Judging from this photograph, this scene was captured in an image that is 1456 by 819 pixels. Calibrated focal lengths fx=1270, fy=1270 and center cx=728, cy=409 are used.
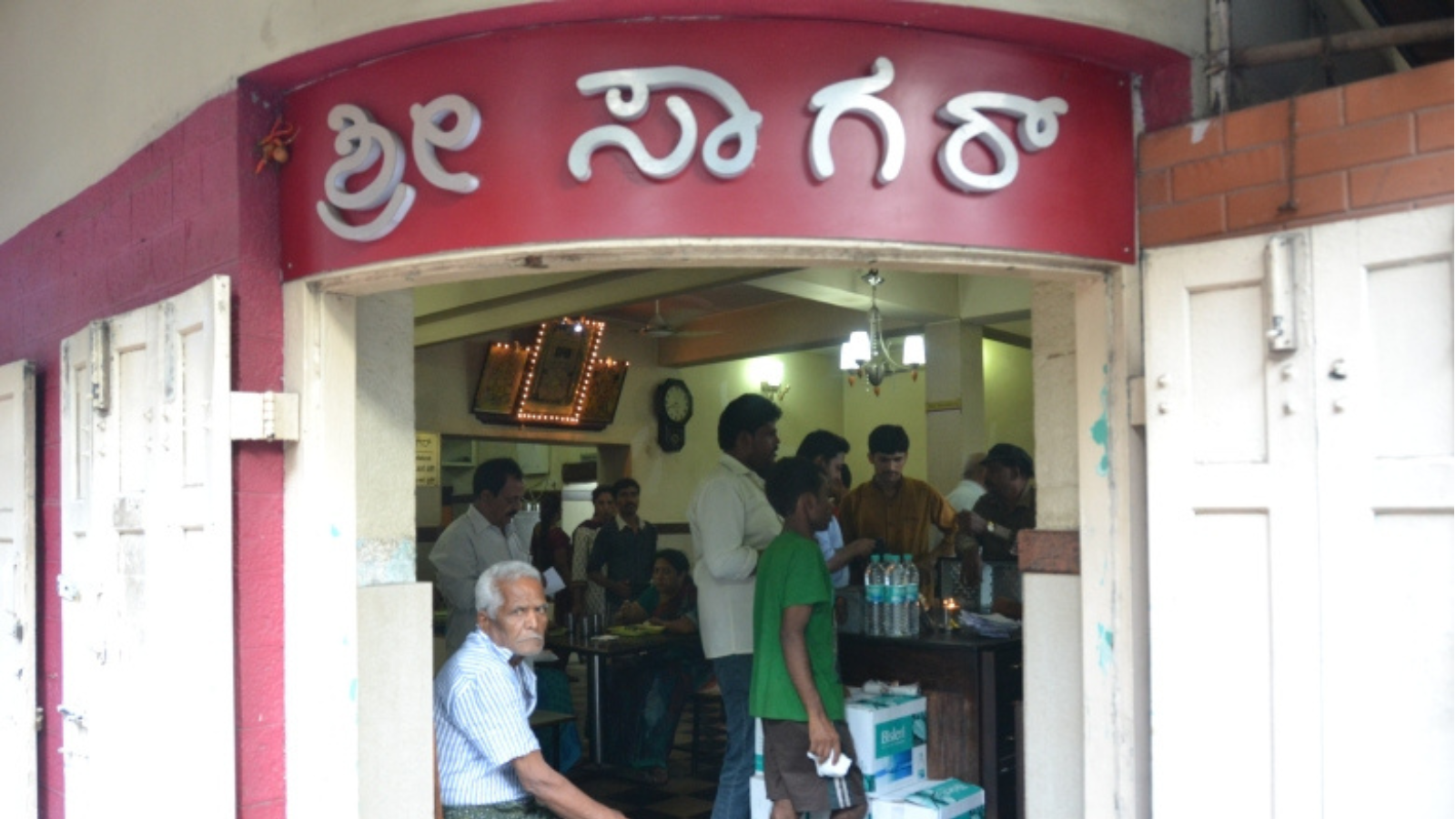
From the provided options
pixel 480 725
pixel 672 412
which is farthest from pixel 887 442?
pixel 672 412

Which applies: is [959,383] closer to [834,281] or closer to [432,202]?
[834,281]

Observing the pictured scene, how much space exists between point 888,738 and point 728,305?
21.1 feet

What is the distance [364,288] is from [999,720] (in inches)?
109

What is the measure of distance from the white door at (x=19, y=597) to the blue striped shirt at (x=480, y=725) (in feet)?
6.75

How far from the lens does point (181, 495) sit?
3.39 metres

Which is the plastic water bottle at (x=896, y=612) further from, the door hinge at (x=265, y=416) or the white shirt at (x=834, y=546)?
the door hinge at (x=265, y=416)

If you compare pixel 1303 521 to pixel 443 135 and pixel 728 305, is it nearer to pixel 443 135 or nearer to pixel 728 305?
pixel 443 135

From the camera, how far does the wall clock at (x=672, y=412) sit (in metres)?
11.9

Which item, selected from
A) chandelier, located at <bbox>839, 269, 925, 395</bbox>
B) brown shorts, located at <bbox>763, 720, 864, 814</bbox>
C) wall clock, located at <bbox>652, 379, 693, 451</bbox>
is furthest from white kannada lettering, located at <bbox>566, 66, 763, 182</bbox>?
wall clock, located at <bbox>652, 379, 693, 451</bbox>

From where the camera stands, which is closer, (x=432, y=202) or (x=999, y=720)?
(x=432, y=202)

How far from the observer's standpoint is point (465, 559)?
5.35 metres

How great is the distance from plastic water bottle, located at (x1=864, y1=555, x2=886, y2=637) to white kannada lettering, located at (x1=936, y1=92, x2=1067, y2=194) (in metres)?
2.29

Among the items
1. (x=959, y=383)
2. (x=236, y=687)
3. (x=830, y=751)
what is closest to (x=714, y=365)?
(x=959, y=383)

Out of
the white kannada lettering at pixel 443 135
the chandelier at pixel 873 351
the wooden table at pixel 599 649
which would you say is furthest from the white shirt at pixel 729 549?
the chandelier at pixel 873 351
